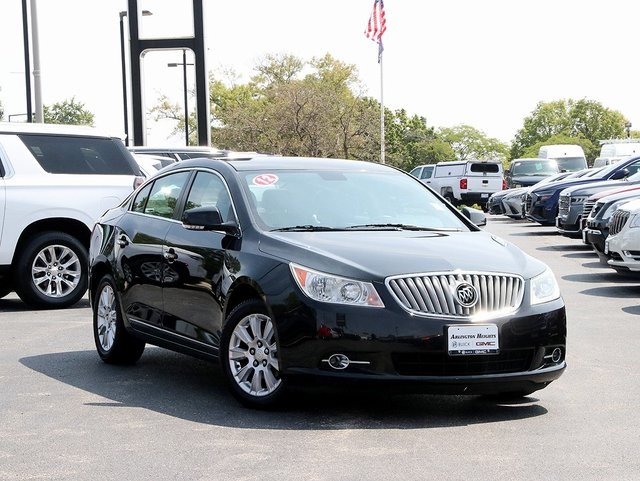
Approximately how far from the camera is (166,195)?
9086 mm

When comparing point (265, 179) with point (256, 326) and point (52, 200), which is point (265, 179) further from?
point (52, 200)

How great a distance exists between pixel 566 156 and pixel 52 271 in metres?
37.5

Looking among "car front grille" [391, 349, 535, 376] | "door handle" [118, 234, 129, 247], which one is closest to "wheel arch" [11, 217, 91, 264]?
"door handle" [118, 234, 129, 247]

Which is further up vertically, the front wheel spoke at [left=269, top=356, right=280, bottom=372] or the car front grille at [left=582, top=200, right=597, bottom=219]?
the front wheel spoke at [left=269, top=356, right=280, bottom=372]

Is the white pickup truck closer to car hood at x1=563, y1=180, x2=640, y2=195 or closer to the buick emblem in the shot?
car hood at x1=563, y1=180, x2=640, y2=195

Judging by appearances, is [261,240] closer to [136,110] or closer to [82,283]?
[82,283]

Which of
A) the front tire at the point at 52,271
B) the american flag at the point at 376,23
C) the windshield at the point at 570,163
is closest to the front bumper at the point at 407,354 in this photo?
the front tire at the point at 52,271

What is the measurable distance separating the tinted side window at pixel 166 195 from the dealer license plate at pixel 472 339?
108 inches

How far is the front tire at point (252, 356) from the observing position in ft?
23.9

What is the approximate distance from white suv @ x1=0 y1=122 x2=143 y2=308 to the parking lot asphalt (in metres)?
3.55

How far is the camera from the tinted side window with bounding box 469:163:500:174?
1882 inches

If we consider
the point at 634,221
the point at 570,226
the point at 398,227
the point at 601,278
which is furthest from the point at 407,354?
the point at 570,226

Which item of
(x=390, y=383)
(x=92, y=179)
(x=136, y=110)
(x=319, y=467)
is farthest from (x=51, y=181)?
(x=136, y=110)

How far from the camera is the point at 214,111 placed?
9806 centimetres
